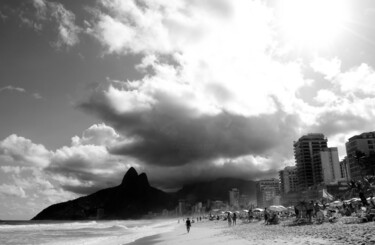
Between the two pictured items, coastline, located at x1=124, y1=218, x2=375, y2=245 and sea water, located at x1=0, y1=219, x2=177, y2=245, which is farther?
sea water, located at x1=0, y1=219, x2=177, y2=245

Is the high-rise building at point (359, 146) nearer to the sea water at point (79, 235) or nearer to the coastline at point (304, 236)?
the sea water at point (79, 235)

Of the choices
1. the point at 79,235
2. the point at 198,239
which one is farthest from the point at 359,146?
the point at 198,239

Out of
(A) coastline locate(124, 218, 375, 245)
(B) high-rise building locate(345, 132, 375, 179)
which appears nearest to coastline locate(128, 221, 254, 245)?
(A) coastline locate(124, 218, 375, 245)

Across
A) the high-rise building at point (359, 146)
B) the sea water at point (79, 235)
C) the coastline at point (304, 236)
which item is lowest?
the sea water at point (79, 235)

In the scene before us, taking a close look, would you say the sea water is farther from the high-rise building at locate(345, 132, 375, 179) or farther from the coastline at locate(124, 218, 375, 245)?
the high-rise building at locate(345, 132, 375, 179)

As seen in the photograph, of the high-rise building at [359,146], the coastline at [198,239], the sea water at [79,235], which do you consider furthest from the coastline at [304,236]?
the high-rise building at [359,146]

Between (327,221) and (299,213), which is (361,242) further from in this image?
(299,213)

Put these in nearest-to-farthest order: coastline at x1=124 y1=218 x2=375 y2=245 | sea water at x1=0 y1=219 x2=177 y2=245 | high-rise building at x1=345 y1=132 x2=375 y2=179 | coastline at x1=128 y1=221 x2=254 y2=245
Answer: coastline at x1=124 y1=218 x2=375 y2=245 < coastline at x1=128 y1=221 x2=254 y2=245 < sea water at x1=0 y1=219 x2=177 y2=245 < high-rise building at x1=345 y1=132 x2=375 y2=179

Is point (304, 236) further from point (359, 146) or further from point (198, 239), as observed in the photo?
point (359, 146)

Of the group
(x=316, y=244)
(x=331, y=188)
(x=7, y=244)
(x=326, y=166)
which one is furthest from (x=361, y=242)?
(x=326, y=166)

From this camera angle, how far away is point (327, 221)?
32.9 m

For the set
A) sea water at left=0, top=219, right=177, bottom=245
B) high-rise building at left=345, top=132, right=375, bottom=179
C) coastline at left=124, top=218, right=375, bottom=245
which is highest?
high-rise building at left=345, top=132, right=375, bottom=179

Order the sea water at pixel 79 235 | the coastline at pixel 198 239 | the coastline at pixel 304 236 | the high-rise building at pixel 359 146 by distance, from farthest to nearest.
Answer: the high-rise building at pixel 359 146, the sea water at pixel 79 235, the coastline at pixel 198 239, the coastline at pixel 304 236

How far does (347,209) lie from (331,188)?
120978 millimetres
